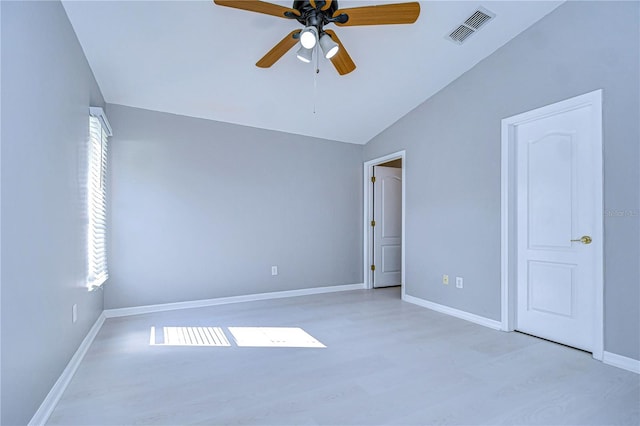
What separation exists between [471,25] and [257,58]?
198cm

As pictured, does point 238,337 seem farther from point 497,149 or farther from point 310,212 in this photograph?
point 497,149

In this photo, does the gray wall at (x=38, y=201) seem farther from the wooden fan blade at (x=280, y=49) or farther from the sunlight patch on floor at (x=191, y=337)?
the wooden fan blade at (x=280, y=49)

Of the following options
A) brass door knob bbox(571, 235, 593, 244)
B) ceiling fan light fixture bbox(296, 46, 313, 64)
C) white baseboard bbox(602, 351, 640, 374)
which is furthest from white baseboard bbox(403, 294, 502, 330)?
ceiling fan light fixture bbox(296, 46, 313, 64)

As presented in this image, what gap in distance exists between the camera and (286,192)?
4.84 m

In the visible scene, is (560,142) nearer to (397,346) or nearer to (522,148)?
(522,148)

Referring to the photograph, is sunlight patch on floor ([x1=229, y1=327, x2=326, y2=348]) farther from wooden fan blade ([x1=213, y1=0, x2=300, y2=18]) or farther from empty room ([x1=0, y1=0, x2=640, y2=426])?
wooden fan blade ([x1=213, y1=0, x2=300, y2=18])

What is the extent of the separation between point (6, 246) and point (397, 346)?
2.64 meters

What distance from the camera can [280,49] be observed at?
2.53 meters

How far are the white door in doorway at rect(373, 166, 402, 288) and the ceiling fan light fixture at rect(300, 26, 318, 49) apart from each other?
133 inches

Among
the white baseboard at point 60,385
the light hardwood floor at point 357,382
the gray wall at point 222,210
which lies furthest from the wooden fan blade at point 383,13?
the white baseboard at point 60,385

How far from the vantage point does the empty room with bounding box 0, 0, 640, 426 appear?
75.5 inches

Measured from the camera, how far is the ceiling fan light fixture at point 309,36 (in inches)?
86.4

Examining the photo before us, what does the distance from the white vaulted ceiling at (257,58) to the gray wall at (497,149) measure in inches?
10.6

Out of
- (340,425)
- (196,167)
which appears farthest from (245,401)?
(196,167)
